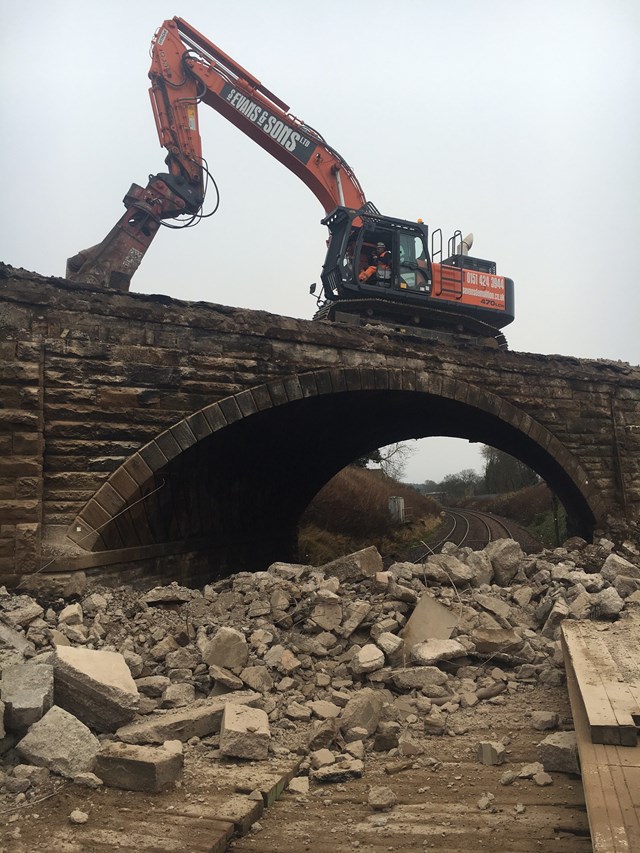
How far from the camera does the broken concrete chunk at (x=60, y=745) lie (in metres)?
3.76

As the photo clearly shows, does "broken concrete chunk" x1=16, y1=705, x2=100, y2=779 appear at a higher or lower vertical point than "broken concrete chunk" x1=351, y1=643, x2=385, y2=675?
lower

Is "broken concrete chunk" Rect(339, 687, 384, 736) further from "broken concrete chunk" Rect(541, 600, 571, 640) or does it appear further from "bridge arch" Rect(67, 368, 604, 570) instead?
"bridge arch" Rect(67, 368, 604, 570)

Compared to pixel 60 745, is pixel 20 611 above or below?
above

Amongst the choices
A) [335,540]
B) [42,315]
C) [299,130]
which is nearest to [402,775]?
[42,315]

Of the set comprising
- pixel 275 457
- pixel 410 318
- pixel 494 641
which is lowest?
pixel 494 641

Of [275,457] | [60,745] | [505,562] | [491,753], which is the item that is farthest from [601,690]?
[275,457]

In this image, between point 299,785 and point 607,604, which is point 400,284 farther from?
point 299,785

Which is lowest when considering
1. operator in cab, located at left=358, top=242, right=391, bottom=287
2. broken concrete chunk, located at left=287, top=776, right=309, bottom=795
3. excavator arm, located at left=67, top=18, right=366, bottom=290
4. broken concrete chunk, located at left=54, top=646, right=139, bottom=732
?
broken concrete chunk, located at left=287, top=776, right=309, bottom=795

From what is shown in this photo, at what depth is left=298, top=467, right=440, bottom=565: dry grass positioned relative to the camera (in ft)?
63.2

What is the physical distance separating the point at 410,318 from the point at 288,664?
9.01 metres

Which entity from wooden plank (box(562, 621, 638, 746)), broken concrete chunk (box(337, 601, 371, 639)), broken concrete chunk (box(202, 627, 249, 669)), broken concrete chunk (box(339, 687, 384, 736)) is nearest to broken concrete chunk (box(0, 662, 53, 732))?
broken concrete chunk (box(202, 627, 249, 669))

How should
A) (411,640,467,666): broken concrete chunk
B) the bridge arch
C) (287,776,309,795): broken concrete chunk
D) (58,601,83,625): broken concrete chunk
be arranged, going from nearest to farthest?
(287,776,309,795): broken concrete chunk < (411,640,467,666): broken concrete chunk < (58,601,83,625): broken concrete chunk < the bridge arch

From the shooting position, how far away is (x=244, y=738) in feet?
13.8

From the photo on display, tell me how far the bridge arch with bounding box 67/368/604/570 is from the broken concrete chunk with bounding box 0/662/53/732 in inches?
115
